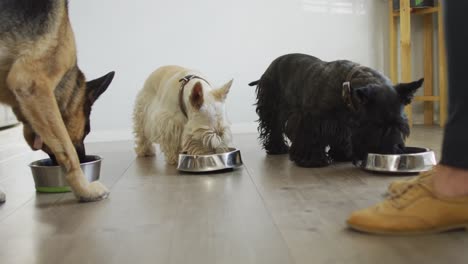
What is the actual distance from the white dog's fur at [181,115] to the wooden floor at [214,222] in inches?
9.9

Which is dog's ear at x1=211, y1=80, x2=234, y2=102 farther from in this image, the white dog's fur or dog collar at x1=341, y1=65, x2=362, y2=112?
dog collar at x1=341, y1=65, x2=362, y2=112

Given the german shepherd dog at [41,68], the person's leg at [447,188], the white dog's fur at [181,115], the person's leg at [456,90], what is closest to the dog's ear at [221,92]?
the white dog's fur at [181,115]

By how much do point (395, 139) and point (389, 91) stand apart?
0.23 m

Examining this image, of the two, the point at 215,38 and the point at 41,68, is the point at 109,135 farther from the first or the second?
the point at 41,68

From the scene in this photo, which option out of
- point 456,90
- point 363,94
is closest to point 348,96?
point 363,94

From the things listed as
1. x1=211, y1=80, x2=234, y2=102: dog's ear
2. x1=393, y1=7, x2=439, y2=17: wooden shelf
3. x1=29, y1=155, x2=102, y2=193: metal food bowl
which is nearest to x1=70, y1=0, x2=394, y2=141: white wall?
x1=393, y1=7, x2=439, y2=17: wooden shelf

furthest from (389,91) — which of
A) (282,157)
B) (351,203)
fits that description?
(282,157)

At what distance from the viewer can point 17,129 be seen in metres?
5.07

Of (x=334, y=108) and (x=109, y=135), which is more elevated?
(x=334, y=108)

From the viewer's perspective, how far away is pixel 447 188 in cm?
141

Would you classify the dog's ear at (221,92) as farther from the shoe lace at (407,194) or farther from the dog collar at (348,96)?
the shoe lace at (407,194)

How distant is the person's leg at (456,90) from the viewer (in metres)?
1.26

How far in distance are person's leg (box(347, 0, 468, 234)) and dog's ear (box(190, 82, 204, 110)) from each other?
4.97 feet

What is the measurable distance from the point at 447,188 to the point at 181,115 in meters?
1.94
